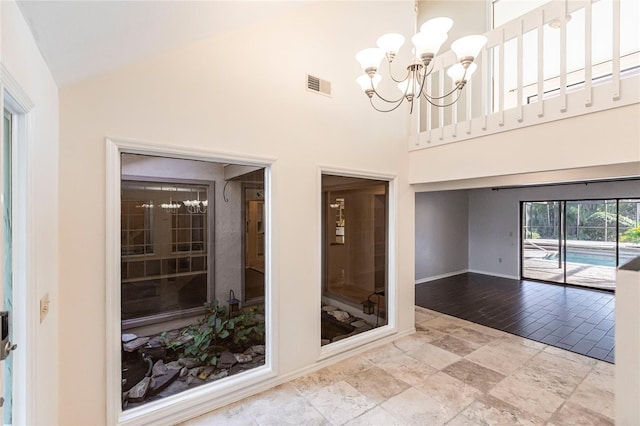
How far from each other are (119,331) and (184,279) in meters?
1.02

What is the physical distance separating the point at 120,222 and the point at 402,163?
3.12m

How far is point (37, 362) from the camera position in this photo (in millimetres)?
1513

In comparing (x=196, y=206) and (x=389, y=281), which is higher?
(x=196, y=206)

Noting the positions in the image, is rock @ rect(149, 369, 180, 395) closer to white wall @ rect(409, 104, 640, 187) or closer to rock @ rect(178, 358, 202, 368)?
rock @ rect(178, 358, 202, 368)

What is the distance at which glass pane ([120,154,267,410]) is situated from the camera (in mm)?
2387

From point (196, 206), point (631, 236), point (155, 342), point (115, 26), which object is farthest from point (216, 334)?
point (631, 236)

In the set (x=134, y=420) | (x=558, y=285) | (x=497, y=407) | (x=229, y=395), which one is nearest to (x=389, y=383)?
(x=497, y=407)

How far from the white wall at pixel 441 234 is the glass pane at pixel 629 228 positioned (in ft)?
10.0

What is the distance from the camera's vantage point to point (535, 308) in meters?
5.06

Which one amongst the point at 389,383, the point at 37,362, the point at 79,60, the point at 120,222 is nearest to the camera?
the point at 37,362

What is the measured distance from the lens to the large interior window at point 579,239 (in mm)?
6129

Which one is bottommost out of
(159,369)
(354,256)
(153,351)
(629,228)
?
(159,369)

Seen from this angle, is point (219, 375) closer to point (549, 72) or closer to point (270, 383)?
point (270, 383)

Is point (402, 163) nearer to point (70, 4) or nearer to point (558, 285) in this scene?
point (70, 4)
